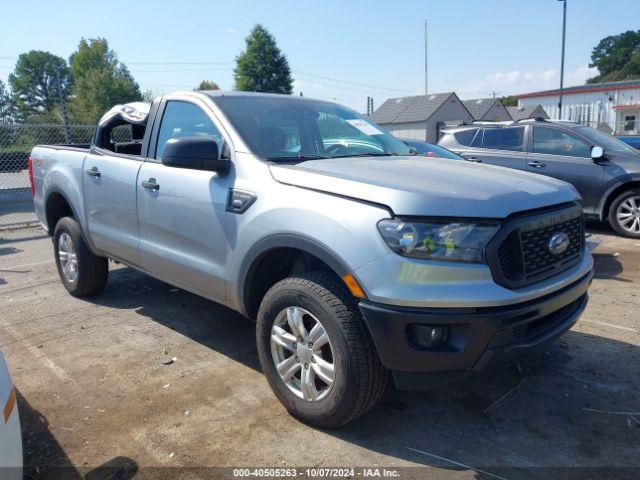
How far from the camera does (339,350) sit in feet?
8.52

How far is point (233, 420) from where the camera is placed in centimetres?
302

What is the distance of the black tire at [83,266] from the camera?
489cm

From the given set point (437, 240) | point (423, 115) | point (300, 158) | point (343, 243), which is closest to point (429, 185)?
point (437, 240)

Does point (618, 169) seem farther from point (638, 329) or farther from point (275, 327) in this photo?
point (275, 327)

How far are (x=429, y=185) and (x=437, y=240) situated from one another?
0.36 meters

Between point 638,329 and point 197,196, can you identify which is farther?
point 638,329

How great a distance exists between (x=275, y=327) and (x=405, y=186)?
1087 mm

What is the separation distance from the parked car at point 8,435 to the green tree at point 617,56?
11211cm

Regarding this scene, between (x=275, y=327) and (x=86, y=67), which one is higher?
(x=86, y=67)

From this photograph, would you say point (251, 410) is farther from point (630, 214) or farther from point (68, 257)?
point (630, 214)

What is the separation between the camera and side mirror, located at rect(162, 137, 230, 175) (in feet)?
10.2

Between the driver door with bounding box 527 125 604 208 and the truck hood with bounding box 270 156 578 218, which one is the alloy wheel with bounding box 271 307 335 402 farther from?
the driver door with bounding box 527 125 604 208

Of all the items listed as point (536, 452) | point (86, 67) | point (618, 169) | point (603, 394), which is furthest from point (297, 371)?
point (86, 67)

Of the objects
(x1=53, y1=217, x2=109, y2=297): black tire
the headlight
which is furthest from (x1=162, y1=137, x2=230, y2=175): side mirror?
(x1=53, y1=217, x2=109, y2=297): black tire
